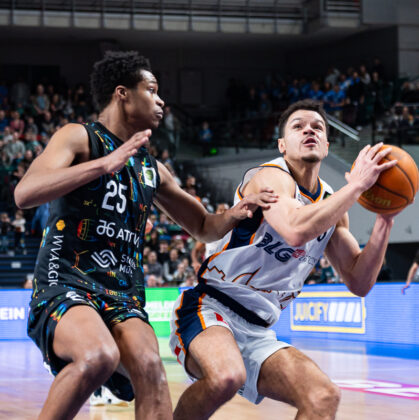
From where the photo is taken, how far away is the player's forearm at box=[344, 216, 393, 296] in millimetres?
4254

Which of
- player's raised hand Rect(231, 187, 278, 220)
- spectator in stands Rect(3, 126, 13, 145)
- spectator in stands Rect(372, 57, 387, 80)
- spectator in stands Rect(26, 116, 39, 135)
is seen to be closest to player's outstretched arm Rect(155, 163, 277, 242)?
player's raised hand Rect(231, 187, 278, 220)

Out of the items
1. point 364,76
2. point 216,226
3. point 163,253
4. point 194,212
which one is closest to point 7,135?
point 163,253

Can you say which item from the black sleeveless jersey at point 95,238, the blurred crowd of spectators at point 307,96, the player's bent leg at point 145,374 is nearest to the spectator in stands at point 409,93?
the blurred crowd of spectators at point 307,96

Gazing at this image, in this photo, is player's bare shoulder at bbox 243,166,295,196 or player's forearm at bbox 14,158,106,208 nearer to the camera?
player's forearm at bbox 14,158,106,208

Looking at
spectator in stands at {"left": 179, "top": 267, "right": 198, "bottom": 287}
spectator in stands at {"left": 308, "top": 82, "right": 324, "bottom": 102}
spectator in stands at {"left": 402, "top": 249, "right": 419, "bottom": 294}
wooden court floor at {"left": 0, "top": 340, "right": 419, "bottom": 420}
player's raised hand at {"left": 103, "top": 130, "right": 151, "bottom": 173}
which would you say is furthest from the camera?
spectator in stands at {"left": 308, "top": 82, "right": 324, "bottom": 102}

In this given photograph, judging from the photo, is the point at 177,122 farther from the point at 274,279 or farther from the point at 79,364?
the point at 79,364

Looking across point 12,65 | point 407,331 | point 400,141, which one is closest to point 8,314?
point 407,331

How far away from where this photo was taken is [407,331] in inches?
480

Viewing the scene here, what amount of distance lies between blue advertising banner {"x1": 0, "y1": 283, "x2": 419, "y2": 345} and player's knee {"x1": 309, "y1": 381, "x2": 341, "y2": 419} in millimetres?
8419

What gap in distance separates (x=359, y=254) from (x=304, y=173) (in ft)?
1.80

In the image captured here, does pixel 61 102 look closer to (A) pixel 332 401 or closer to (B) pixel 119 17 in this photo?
(B) pixel 119 17

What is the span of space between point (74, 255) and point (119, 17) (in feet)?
67.7

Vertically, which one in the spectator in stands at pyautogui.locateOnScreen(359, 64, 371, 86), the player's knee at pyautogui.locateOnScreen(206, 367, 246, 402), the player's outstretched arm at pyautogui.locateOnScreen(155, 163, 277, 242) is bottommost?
the player's knee at pyautogui.locateOnScreen(206, 367, 246, 402)

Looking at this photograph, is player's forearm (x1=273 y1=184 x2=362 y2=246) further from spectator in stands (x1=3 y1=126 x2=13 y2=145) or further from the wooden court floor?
spectator in stands (x1=3 y1=126 x2=13 y2=145)
